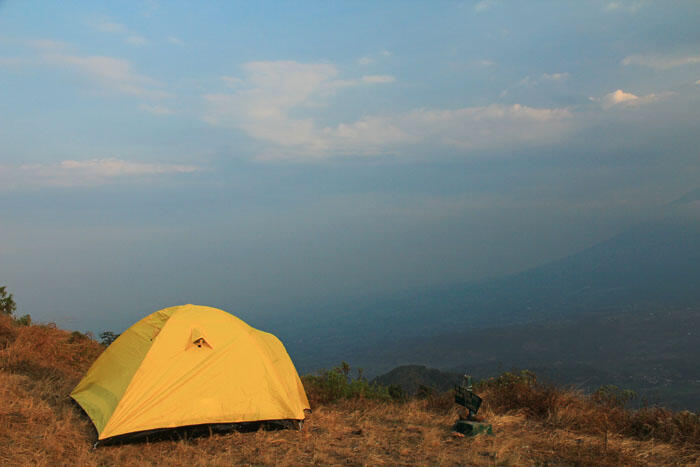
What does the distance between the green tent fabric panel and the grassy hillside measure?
0.97 ft

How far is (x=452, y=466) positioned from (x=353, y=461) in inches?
53.2

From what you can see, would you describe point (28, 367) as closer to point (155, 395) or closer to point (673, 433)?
point (155, 395)

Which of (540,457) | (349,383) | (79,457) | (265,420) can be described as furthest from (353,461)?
(349,383)

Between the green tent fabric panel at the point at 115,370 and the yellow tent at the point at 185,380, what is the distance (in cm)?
2

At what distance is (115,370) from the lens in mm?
7543

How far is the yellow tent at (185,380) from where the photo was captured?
6.64 metres

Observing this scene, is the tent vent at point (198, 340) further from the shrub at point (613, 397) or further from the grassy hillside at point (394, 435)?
the shrub at point (613, 397)

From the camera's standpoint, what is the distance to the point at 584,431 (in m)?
7.23

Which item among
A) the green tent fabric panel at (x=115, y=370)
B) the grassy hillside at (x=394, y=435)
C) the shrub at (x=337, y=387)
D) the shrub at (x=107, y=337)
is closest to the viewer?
the grassy hillside at (x=394, y=435)

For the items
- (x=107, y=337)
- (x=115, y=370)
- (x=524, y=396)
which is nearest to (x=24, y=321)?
(x=107, y=337)

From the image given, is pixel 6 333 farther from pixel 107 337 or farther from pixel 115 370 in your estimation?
pixel 115 370

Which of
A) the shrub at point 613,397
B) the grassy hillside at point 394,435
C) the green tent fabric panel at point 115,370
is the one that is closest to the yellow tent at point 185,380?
the green tent fabric panel at point 115,370

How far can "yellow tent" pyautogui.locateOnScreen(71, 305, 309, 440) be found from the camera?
21.8ft

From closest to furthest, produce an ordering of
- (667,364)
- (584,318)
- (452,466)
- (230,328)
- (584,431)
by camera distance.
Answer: (452,466), (584,431), (230,328), (667,364), (584,318)
